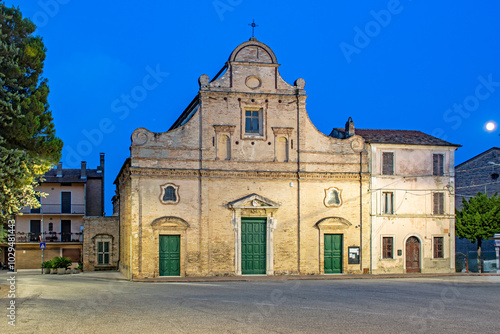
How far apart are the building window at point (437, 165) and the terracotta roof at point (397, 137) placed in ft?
2.57

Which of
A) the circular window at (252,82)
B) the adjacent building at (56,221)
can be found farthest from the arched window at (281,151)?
the adjacent building at (56,221)

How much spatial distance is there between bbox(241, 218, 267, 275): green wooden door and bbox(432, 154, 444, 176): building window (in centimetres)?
1127

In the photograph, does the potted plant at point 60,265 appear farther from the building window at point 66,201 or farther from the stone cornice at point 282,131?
the stone cornice at point 282,131

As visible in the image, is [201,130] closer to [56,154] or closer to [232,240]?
[232,240]

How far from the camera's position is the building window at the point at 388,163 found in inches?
1350

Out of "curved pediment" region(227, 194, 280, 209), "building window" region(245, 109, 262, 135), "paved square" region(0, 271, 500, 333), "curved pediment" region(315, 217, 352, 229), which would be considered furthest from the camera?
"building window" region(245, 109, 262, 135)

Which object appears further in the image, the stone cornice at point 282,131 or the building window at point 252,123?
the building window at point 252,123

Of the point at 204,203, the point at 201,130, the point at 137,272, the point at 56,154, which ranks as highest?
the point at 201,130

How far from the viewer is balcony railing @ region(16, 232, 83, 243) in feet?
172

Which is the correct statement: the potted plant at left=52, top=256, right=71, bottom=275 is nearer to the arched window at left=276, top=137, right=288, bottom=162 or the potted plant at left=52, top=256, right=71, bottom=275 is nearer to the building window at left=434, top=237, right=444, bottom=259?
the arched window at left=276, top=137, right=288, bottom=162

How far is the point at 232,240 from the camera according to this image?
31781 mm

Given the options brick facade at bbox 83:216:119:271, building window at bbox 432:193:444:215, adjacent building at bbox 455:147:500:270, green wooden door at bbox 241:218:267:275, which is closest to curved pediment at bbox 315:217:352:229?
green wooden door at bbox 241:218:267:275

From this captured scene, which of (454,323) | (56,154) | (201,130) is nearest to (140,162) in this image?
(201,130)

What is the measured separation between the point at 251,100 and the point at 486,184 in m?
21.4
